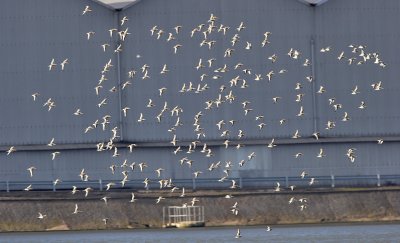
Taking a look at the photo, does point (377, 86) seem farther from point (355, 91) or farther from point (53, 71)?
point (53, 71)

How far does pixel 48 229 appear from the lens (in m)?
79.3

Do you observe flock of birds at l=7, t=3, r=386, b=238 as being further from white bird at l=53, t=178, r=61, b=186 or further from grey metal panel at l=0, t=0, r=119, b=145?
white bird at l=53, t=178, r=61, b=186

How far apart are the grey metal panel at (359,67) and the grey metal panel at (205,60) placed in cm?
78

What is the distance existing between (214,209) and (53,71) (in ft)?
33.0

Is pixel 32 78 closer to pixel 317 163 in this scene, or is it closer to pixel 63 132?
pixel 63 132

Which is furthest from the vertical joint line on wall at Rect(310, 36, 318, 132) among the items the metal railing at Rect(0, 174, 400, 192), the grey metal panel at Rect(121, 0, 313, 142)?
the metal railing at Rect(0, 174, 400, 192)

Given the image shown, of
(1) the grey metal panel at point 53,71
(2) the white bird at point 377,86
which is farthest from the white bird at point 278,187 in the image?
(1) the grey metal panel at point 53,71

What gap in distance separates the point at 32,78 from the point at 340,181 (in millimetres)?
13672

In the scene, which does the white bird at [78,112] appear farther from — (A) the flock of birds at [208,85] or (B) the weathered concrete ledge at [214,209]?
(B) the weathered concrete ledge at [214,209]

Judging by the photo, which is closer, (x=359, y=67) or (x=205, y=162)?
(x=359, y=67)

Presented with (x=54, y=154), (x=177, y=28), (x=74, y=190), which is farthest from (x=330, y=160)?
(x=54, y=154)

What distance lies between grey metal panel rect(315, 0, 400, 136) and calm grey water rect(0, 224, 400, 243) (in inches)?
301

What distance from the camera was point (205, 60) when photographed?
8500cm

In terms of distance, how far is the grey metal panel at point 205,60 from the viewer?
84.9 m
